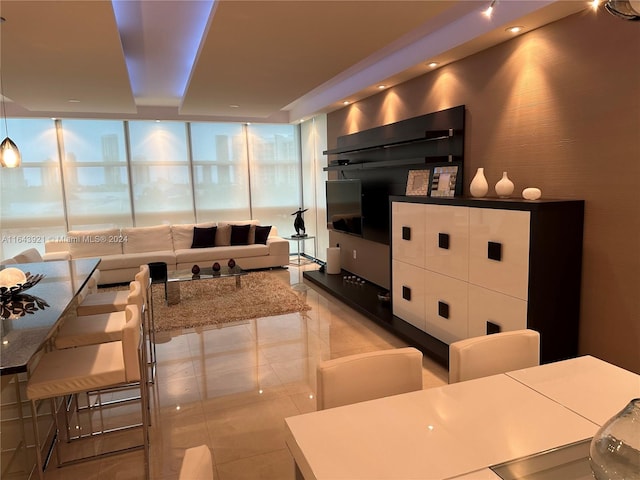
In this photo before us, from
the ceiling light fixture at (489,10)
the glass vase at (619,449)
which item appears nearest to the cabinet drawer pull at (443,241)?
the ceiling light fixture at (489,10)

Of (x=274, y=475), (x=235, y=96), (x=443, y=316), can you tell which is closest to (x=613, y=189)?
(x=443, y=316)

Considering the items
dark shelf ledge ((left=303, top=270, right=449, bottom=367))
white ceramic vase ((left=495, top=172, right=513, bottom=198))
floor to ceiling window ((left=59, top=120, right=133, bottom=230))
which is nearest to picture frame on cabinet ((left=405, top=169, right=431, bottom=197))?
white ceramic vase ((left=495, top=172, right=513, bottom=198))

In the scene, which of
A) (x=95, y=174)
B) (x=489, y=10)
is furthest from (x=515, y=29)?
(x=95, y=174)

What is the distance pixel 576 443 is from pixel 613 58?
2.45m

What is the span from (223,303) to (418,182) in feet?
9.03

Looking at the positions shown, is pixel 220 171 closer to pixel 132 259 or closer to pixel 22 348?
pixel 132 259

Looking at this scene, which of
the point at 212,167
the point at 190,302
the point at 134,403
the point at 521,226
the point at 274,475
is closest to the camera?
the point at 274,475

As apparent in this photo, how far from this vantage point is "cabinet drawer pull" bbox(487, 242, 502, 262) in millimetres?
2986

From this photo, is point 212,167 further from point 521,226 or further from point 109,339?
point 521,226

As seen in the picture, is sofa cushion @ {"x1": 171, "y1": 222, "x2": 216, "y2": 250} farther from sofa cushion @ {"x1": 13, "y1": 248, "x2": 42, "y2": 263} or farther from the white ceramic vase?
the white ceramic vase

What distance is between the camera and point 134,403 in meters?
3.03

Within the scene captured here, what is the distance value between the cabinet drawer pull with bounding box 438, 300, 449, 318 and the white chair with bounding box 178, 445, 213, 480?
2953 millimetres

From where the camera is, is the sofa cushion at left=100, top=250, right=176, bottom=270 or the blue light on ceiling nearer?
the blue light on ceiling

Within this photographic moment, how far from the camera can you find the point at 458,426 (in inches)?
48.3
